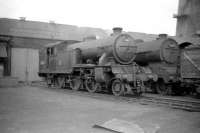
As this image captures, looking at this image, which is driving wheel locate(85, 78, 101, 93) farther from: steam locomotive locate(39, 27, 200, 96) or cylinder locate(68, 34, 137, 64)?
cylinder locate(68, 34, 137, 64)

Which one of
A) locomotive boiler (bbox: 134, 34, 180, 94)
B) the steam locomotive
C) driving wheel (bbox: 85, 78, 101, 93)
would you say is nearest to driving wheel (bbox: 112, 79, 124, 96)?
the steam locomotive

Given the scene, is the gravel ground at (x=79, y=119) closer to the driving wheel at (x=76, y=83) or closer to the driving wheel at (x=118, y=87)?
the driving wheel at (x=118, y=87)

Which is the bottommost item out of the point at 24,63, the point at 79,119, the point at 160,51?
the point at 79,119

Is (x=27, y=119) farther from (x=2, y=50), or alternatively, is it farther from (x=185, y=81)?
(x=2, y=50)

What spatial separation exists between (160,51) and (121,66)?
8.65 feet

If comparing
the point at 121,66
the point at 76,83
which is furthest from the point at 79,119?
the point at 76,83

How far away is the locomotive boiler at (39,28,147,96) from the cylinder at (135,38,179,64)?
1.22 metres

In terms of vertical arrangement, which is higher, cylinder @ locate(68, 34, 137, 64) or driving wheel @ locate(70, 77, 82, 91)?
cylinder @ locate(68, 34, 137, 64)

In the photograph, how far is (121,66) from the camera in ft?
38.8

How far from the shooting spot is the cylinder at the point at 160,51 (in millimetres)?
13039

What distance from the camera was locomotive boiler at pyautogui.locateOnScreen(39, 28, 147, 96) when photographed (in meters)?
11.4

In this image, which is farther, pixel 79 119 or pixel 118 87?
pixel 118 87

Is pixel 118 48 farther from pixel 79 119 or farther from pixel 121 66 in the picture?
pixel 79 119

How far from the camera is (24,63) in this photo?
82.2 ft
